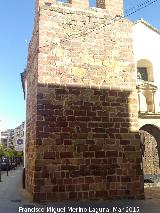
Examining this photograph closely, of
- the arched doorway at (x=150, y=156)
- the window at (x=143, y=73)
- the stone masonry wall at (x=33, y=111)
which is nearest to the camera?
the stone masonry wall at (x=33, y=111)

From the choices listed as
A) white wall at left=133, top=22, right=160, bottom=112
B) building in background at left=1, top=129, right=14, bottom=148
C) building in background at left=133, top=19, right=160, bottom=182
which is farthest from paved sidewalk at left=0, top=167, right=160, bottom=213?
building in background at left=1, top=129, right=14, bottom=148

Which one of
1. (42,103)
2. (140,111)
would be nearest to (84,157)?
(42,103)

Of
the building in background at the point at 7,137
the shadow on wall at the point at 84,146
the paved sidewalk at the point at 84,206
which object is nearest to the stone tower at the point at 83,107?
the shadow on wall at the point at 84,146

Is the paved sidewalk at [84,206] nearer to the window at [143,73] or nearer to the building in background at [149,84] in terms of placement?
the building in background at [149,84]

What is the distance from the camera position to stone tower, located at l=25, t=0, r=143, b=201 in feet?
24.7

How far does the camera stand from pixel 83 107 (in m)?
8.05

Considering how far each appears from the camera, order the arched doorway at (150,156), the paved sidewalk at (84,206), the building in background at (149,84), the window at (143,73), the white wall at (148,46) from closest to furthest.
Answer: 1. the paved sidewalk at (84,206)
2. the building in background at (149,84)
3. the white wall at (148,46)
4. the arched doorway at (150,156)
5. the window at (143,73)

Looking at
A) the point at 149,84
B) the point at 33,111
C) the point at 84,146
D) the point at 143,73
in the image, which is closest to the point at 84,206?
the point at 84,146

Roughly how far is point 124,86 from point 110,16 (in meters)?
2.09

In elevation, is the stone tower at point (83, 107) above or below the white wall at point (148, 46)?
below

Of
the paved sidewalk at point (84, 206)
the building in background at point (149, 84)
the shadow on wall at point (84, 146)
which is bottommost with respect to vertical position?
the paved sidewalk at point (84, 206)

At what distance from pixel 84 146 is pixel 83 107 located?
1011 millimetres

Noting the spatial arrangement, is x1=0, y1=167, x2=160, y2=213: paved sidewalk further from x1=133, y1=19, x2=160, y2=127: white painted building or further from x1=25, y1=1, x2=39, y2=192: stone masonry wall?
x1=133, y1=19, x2=160, y2=127: white painted building

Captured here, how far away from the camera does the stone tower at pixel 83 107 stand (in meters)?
7.52
